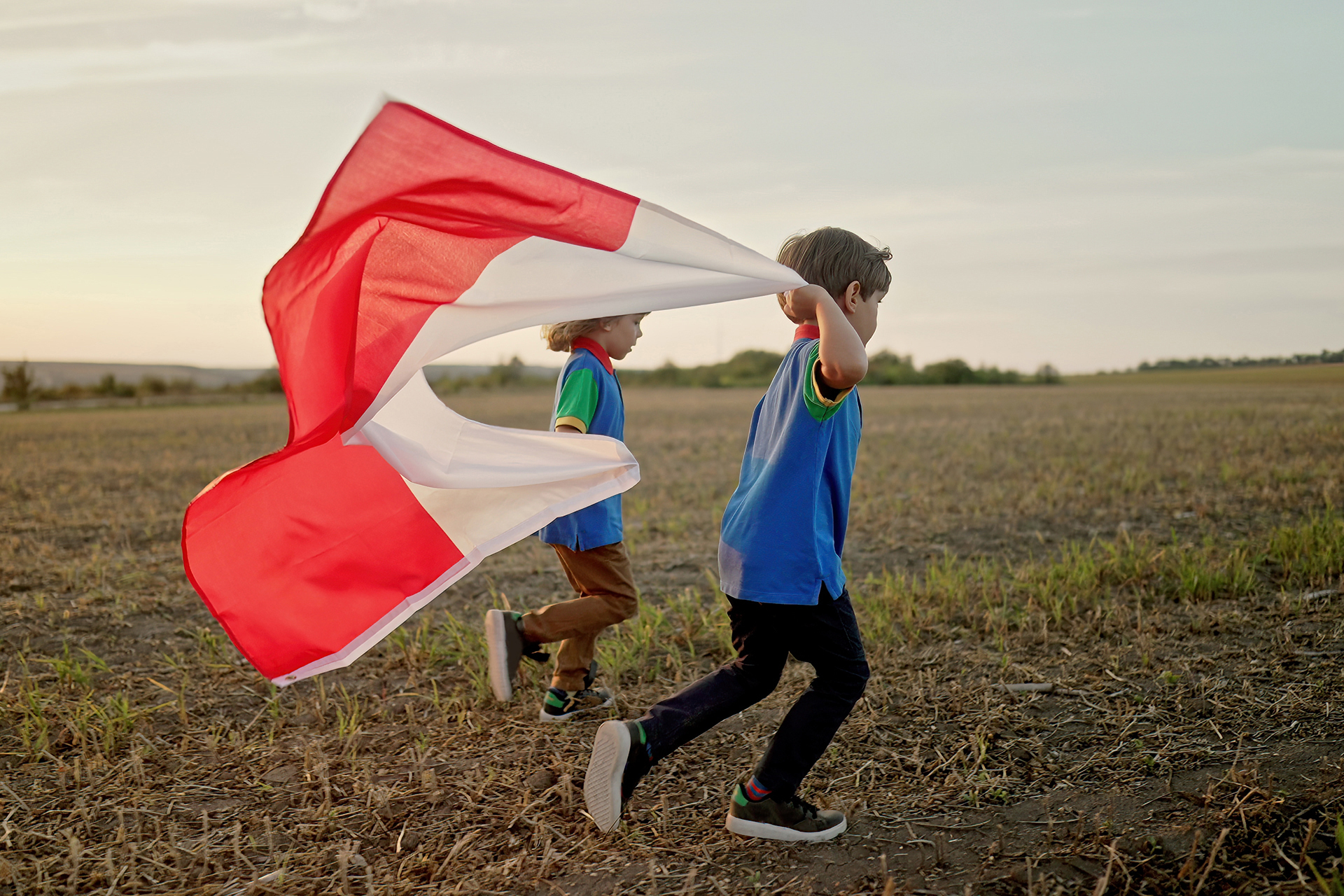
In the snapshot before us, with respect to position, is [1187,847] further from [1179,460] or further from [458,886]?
[1179,460]

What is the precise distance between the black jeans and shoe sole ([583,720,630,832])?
9 centimetres

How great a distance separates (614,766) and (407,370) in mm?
1372

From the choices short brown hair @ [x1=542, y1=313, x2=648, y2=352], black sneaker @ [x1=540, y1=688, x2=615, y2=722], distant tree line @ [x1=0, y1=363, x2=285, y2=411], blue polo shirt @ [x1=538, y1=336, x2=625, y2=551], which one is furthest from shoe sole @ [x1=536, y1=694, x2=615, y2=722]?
distant tree line @ [x1=0, y1=363, x2=285, y2=411]

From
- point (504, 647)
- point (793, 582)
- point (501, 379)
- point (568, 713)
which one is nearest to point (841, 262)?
point (793, 582)

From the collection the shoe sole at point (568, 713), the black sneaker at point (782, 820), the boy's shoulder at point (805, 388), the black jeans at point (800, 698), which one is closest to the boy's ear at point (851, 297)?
the boy's shoulder at point (805, 388)

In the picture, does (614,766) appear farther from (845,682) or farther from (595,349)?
(595,349)

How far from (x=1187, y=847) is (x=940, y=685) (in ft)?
4.42

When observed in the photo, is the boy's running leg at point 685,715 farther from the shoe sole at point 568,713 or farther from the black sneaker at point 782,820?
the shoe sole at point 568,713

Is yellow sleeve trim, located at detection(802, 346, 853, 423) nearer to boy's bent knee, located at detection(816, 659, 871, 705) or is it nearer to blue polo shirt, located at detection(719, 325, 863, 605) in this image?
blue polo shirt, located at detection(719, 325, 863, 605)

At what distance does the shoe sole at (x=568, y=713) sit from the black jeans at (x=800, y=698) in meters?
0.96

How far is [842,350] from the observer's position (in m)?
2.30

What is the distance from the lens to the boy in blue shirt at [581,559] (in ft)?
11.3

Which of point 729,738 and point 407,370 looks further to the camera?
point 729,738

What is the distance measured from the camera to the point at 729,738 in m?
3.35
